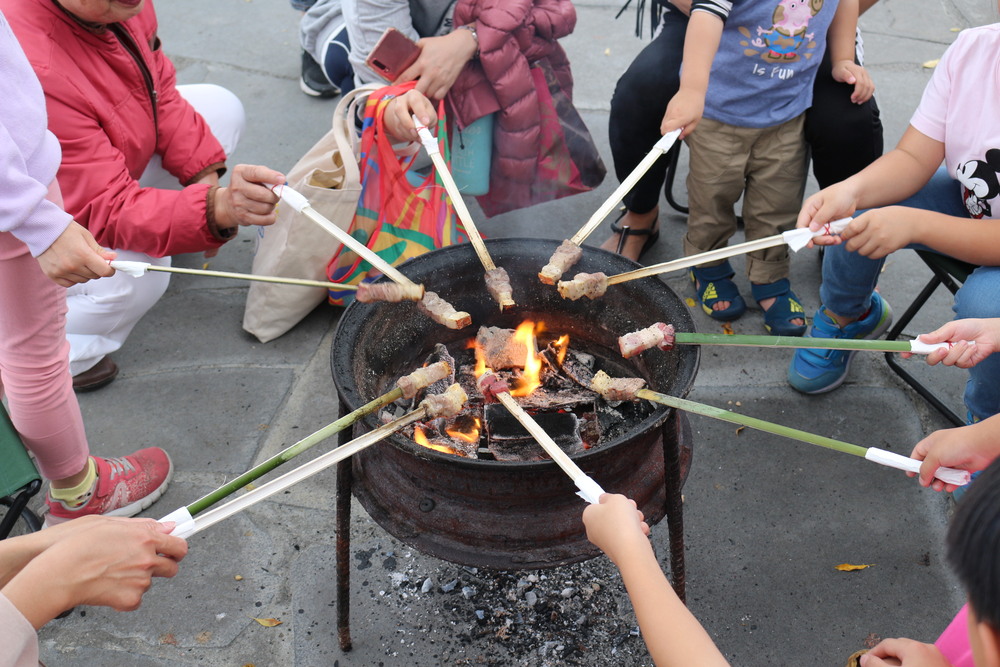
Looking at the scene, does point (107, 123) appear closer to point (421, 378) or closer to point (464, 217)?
point (464, 217)

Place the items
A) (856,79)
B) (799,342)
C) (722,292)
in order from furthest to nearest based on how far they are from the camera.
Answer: (722,292) < (856,79) < (799,342)

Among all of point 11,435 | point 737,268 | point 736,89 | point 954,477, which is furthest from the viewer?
point 737,268

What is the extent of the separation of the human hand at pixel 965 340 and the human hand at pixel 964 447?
170 mm

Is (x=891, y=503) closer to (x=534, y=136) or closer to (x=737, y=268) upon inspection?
(x=737, y=268)

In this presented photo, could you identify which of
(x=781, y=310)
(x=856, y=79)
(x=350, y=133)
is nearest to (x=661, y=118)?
(x=856, y=79)

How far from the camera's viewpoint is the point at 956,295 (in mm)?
2596

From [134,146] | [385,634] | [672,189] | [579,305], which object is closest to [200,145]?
[134,146]

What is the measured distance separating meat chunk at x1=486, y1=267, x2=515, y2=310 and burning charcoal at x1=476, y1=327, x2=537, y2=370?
214mm

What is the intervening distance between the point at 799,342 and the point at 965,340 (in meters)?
0.45

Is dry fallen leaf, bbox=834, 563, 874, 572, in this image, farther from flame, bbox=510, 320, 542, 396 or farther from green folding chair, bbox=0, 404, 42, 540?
green folding chair, bbox=0, 404, 42, 540

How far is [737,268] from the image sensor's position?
401 cm

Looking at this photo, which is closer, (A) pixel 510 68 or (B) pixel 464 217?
(B) pixel 464 217

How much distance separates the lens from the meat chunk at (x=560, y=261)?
2322 mm

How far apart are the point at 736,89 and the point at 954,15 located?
4037 millimetres
